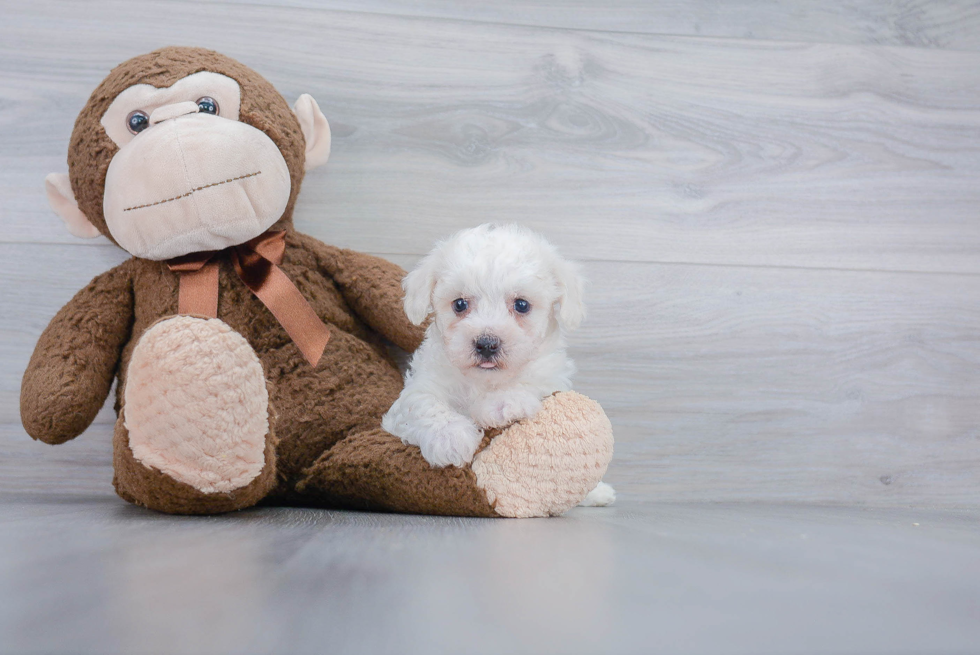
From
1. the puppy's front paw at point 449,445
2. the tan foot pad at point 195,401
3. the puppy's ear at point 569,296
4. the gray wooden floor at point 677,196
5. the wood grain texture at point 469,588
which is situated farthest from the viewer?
the gray wooden floor at point 677,196

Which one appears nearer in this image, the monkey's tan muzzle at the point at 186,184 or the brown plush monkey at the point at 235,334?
the brown plush monkey at the point at 235,334

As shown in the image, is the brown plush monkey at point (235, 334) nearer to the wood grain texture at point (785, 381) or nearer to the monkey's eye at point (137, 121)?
the monkey's eye at point (137, 121)

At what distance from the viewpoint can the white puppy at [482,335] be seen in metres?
0.90

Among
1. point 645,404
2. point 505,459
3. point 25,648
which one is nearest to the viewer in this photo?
point 25,648

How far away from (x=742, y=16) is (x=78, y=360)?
1.32 meters

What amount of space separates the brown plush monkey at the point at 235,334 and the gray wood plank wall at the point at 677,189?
0.21 metres

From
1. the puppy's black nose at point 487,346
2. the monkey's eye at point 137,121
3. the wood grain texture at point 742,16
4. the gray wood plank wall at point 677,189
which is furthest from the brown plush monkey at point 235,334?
the wood grain texture at point 742,16

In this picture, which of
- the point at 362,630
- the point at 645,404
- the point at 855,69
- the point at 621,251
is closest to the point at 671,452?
the point at 645,404

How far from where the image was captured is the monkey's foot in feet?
2.38

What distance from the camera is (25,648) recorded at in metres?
0.42

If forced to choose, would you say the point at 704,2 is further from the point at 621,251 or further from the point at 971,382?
the point at 971,382

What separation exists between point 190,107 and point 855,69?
4.09ft

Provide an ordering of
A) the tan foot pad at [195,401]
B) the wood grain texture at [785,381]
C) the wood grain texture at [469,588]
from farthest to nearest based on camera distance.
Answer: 1. the wood grain texture at [785,381]
2. the tan foot pad at [195,401]
3. the wood grain texture at [469,588]

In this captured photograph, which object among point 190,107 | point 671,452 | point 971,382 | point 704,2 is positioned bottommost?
point 671,452
